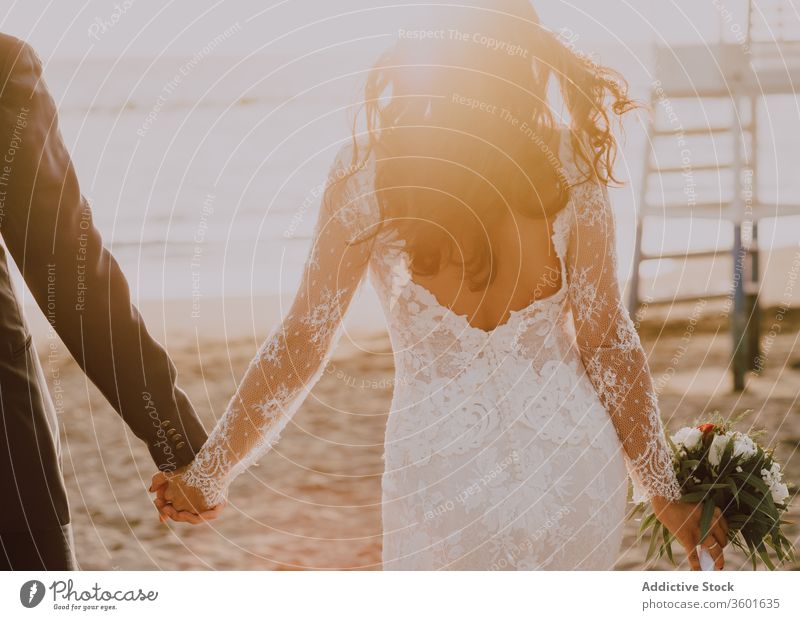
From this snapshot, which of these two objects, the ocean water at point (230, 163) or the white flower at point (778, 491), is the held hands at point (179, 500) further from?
the ocean water at point (230, 163)

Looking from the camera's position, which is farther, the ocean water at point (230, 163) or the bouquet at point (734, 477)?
the ocean water at point (230, 163)

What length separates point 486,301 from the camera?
1.49m

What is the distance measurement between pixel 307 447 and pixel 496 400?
7.30ft

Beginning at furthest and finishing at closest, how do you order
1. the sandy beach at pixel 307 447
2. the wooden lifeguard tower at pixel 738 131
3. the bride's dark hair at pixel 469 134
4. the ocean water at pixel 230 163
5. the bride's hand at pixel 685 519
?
the ocean water at pixel 230 163, the wooden lifeguard tower at pixel 738 131, the sandy beach at pixel 307 447, the bride's hand at pixel 685 519, the bride's dark hair at pixel 469 134

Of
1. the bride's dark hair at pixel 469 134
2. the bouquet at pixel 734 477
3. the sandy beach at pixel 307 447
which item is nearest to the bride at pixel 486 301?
the bride's dark hair at pixel 469 134

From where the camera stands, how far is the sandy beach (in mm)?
2875

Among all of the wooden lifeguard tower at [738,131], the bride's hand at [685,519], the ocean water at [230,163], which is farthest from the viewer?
the ocean water at [230,163]

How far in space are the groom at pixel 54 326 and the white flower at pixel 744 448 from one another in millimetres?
946

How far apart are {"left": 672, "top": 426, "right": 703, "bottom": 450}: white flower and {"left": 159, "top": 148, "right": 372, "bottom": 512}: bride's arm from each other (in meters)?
0.66

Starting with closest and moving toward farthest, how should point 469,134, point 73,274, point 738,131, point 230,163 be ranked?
1. point 469,134
2. point 73,274
3. point 738,131
4. point 230,163

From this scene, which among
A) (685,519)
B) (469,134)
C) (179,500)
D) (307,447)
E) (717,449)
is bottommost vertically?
(307,447)

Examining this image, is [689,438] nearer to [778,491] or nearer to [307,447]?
[778,491]

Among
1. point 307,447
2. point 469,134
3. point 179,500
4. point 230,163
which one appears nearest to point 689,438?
point 469,134

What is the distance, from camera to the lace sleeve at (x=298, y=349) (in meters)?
1.47
